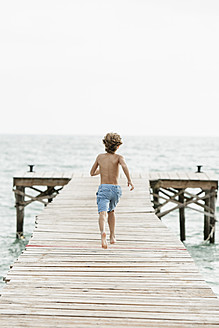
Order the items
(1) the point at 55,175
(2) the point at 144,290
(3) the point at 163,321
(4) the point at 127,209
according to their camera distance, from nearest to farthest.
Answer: (3) the point at 163,321
(2) the point at 144,290
(4) the point at 127,209
(1) the point at 55,175

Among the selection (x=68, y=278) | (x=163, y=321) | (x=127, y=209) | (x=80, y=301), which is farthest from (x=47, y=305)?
(x=127, y=209)

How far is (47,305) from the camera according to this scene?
449 centimetres

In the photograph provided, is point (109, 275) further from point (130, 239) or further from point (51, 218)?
point (51, 218)

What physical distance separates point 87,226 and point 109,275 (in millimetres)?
2577

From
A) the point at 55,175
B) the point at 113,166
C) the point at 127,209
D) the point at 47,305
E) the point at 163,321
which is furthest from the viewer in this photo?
the point at 55,175

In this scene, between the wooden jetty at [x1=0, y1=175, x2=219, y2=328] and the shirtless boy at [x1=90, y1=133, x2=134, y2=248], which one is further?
the shirtless boy at [x1=90, y1=133, x2=134, y2=248]

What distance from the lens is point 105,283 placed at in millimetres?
5082

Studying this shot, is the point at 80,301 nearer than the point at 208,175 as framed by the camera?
Yes

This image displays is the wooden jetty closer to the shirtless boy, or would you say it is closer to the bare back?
the shirtless boy

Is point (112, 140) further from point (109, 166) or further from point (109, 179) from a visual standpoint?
point (109, 179)

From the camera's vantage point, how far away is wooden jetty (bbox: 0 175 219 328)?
4254 millimetres

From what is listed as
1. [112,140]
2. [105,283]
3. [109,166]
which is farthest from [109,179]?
[105,283]

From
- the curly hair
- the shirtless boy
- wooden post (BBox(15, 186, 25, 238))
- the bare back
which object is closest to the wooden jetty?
the shirtless boy

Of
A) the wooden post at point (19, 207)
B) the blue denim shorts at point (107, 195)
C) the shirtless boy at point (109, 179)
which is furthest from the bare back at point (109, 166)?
the wooden post at point (19, 207)
